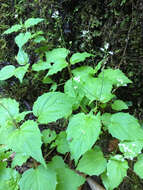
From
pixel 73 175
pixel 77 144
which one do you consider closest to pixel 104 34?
pixel 77 144

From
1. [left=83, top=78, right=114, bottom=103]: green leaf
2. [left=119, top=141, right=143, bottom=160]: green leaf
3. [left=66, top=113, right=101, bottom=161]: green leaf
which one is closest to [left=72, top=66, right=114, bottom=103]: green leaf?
[left=83, top=78, right=114, bottom=103]: green leaf

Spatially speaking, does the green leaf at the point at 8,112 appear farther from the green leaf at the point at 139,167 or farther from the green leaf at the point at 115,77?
the green leaf at the point at 139,167

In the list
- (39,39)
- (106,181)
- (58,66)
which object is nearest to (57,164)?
(106,181)

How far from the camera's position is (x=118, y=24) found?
1712 millimetres

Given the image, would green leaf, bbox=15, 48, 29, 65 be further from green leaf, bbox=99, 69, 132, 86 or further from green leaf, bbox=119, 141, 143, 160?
green leaf, bbox=119, 141, 143, 160

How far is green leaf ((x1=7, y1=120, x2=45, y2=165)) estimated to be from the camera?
3.73 ft

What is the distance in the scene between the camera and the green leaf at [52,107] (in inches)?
54.5

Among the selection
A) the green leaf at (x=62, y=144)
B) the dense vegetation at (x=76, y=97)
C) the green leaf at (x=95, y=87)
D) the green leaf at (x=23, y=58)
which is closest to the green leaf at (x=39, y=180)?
the dense vegetation at (x=76, y=97)

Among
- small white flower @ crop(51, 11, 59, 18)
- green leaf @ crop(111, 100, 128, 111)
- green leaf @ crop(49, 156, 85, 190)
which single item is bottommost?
green leaf @ crop(49, 156, 85, 190)

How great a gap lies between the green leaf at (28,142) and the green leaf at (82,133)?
8.9 inches

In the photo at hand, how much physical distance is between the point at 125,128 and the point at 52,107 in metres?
0.58

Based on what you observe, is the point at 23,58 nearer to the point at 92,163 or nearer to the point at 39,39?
the point at 39,39

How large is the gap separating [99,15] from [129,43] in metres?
0.41

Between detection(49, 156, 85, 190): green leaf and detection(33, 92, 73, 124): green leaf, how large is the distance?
0.47m
